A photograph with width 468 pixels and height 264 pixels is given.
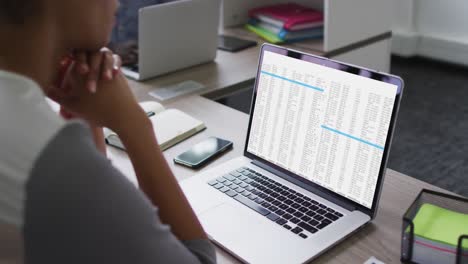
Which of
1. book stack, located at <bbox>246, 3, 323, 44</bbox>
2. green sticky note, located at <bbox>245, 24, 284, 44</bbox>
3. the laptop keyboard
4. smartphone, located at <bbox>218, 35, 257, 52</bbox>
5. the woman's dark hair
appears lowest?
the laptop keyboard

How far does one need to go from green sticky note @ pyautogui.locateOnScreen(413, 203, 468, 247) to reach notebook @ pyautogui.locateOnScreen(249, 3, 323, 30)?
4.55ft

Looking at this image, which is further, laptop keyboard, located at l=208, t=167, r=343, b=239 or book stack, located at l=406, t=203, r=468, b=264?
laptop keyboard, located at l=208, t=167, r=343, b=239

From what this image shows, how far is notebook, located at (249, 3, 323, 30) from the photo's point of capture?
2242 mm

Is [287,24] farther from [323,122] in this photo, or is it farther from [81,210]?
[81,210]

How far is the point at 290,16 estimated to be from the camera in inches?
90.5

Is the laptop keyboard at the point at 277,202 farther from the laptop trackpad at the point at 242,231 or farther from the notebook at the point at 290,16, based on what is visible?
the notebook at the point at 290,16

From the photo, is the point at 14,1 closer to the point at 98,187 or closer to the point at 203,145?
the point at 98,187

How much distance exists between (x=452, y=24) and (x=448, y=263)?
3565 millimetres

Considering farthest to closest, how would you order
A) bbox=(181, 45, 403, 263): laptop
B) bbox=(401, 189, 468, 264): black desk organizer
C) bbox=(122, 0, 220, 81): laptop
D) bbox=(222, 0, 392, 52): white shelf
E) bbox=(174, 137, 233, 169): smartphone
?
bbox=(222, 0, 392, 52): white shelf
bbox=(122, 0, 220, 81): laptop
bbox=(174, 137, 233, 169): smartphone
bbox=(181, 45, 403, 263): laptop
bbox=(401, 189, 468, 264): black desk organizer

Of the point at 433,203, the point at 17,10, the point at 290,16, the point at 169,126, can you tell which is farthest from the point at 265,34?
the point at 17,10

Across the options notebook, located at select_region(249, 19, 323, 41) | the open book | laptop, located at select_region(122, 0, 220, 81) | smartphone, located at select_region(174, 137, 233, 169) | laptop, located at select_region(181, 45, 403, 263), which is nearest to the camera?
laptop, located at select_region(181, 45, 403, 263)

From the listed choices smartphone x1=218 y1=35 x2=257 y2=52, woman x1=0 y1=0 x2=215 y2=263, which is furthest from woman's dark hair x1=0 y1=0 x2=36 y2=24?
smartphone x1=218 y1=35 x2=257 y2=52

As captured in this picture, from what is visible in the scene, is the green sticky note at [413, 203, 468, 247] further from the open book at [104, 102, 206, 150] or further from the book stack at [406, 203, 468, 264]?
the open book at [104, 102, 206, 150]

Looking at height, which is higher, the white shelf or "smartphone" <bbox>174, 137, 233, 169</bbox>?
the white shelf
